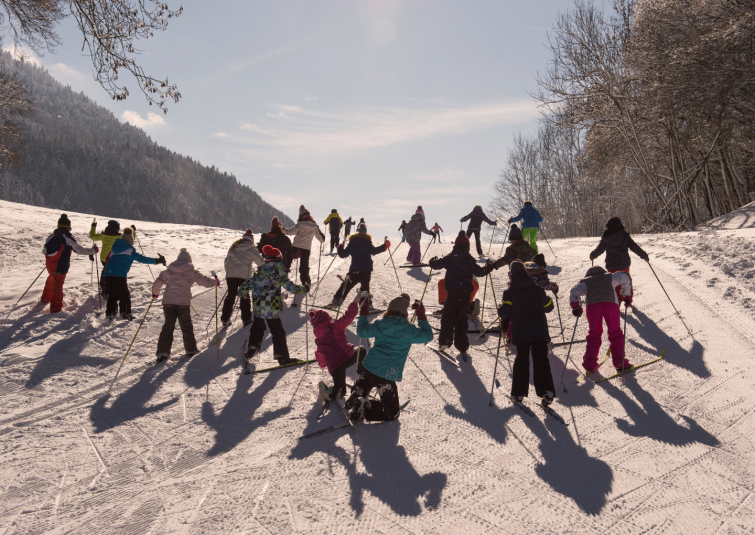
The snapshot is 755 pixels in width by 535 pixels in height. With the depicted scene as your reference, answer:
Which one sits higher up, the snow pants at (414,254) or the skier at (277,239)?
the skier at (277,239)

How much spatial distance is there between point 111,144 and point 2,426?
528 ft

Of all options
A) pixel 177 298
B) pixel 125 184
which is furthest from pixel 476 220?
pixel 125 184

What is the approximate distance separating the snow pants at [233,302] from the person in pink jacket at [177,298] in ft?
3.38

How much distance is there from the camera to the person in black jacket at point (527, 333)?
15.7 ft

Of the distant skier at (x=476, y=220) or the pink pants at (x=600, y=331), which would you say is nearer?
the pink pants at (x=600, y=331)

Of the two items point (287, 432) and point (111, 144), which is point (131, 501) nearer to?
point (287, 432)

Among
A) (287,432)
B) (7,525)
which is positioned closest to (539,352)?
(287,432)

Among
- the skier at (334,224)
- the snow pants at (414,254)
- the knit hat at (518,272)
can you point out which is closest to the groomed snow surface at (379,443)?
the knit hat at (518,272)

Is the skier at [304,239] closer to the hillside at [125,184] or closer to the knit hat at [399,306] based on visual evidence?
the knit hat at [399,306]

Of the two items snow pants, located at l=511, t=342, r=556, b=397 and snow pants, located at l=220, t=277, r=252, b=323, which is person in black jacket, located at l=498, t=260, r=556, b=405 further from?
snow pants, located at l=220, t=277, r=252, b=323

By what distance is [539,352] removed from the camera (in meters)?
4.80

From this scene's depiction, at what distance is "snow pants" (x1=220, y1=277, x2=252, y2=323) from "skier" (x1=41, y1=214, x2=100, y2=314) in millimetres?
2983

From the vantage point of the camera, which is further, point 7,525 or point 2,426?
point 2,426

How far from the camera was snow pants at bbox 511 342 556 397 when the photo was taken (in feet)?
15.6
